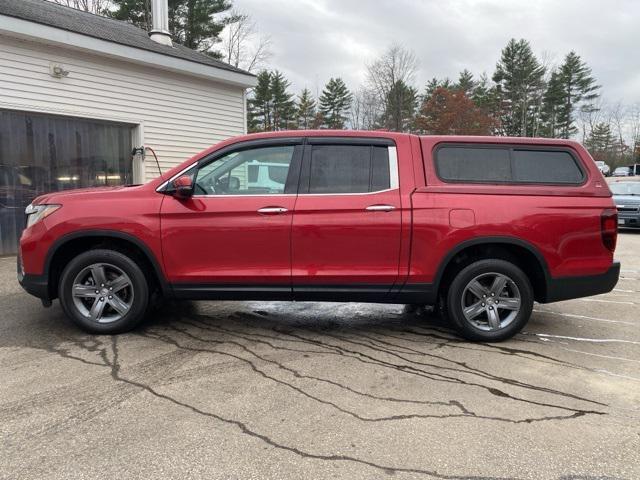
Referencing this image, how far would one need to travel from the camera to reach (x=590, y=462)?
8.09 feet

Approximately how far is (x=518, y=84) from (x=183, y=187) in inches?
2060

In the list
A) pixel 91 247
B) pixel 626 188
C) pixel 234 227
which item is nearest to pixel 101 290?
pixel 91 247

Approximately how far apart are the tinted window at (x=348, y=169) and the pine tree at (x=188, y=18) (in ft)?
95.4

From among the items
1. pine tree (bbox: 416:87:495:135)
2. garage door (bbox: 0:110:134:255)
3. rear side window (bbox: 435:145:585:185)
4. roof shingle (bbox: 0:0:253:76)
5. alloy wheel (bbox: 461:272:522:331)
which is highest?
pine tree (bbox: 416:87:495:135)

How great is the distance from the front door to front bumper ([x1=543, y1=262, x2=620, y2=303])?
2.31 metres

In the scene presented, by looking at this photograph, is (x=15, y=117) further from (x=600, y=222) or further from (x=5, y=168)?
(x=600, y=222)

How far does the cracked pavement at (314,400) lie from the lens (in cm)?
244

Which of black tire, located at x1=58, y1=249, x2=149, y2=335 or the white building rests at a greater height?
the white building

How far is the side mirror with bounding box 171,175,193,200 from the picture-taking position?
4.01m

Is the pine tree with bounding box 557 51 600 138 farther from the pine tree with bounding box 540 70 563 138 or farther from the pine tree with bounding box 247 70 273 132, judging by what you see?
the pine tree with bounding box 247 70 273 132

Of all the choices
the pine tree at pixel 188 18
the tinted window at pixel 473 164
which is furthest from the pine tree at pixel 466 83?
the tinted window at pixel 473 164

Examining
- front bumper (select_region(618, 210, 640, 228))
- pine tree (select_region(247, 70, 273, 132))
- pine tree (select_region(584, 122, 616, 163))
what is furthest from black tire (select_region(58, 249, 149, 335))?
pine tree (select_region(584, 122, 616, 163))

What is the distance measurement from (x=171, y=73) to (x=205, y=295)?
8634 mm

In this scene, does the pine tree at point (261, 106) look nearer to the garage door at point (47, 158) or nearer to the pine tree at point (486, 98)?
the pine tree at point (486, 98)
